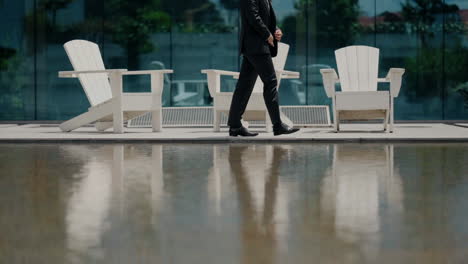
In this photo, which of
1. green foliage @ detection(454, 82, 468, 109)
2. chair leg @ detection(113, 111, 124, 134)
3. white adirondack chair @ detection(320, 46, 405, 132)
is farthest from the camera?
green foliage @ detection(454, 82, 468, 109)

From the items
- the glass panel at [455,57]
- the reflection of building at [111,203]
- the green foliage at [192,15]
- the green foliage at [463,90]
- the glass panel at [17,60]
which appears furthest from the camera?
the glass panel at [17,60]

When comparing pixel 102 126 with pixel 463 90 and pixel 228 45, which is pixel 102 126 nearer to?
pixel 228 45

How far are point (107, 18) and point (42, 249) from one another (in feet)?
43.7

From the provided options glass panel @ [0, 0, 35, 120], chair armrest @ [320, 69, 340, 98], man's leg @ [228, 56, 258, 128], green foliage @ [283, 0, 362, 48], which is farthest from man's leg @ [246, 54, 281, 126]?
glass panel @ [0, 0, 35, 120]

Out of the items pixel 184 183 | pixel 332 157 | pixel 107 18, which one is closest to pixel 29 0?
pixel 107 18

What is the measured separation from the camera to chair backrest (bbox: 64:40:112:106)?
12.7 meters

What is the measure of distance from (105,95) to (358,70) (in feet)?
12.2

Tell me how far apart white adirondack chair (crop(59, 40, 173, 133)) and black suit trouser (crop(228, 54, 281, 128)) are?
181cm

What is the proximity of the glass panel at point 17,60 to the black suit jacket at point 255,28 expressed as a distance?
7233 mm

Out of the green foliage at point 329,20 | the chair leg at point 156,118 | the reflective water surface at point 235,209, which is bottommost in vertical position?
the reflective water surface at point 235,209

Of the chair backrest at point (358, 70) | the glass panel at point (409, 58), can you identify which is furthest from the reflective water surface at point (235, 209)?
the glass panel at point (409, 58)

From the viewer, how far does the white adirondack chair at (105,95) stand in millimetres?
12211

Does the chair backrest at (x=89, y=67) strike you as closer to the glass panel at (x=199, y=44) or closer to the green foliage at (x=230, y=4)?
the glass panel at (x=199, y=44)

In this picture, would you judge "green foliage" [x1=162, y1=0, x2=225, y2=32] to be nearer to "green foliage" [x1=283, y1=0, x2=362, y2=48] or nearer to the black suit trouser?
"green foliage" [x1=283, y1=0, x2=362, y2=48]
